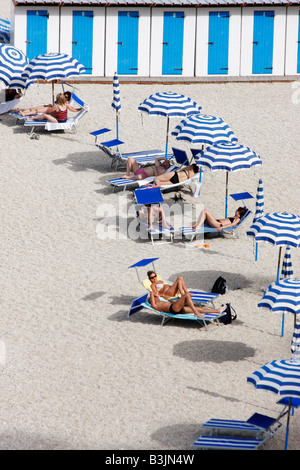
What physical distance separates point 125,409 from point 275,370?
75.9 inches

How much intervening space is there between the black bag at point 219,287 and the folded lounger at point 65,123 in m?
7.82

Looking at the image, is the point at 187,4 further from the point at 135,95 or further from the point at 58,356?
the point at 58,356

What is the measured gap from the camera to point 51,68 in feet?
65.0

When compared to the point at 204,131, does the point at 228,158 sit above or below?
below

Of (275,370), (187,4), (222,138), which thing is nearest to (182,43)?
(187,4)

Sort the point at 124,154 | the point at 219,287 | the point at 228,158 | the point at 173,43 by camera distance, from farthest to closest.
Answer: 1. the point at 173,43
2. the point at 124,154
3. the point at 228,158
4. the point at 219,287

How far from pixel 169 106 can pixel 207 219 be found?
9.63 ft

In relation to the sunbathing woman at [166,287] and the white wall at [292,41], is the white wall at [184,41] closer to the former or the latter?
the white wall at [292,41]

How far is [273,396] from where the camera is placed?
438 inches

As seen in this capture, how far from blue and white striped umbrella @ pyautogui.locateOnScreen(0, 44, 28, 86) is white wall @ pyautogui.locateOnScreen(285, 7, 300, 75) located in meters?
7.48

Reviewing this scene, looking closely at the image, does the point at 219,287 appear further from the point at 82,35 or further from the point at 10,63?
the point at 82,35

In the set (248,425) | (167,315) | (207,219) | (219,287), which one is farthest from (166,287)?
(248,425)

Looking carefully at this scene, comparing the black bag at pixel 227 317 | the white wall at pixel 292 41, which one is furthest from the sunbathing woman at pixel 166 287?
the white wall at pixel 292 41

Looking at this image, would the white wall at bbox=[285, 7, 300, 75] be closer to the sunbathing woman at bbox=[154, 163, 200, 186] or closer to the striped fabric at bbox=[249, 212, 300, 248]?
the sunbathing woman at bbox=[154, 163, 200, 186]
